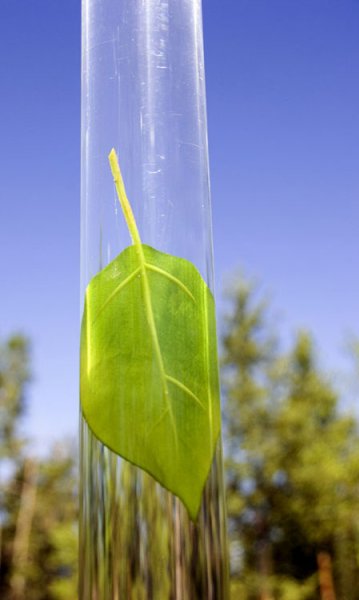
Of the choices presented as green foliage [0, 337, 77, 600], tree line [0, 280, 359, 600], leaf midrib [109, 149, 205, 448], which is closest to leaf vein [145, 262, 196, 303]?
leaf midrib [109, 149, 205, 448]

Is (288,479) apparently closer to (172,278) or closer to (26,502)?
(26,502)

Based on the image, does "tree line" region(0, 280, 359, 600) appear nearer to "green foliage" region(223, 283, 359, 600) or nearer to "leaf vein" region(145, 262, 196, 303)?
"green foliage" region(223, 283, 359, 600)

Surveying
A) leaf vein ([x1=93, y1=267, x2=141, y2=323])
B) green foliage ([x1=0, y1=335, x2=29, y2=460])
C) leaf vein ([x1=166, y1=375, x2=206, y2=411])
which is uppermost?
green foliage ([x1=0, y1=335, x2=29, y2=460])

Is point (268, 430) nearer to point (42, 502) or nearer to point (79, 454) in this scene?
point (42, 502)

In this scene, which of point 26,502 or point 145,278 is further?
point 26,502

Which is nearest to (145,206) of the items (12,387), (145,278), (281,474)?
(145,278)

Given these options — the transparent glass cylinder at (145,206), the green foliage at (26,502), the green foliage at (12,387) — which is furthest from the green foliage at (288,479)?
the transparent glass cylinder at (145,206)

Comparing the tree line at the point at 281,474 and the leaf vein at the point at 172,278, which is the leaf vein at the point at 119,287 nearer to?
the leaf vein at the point at 172,278
